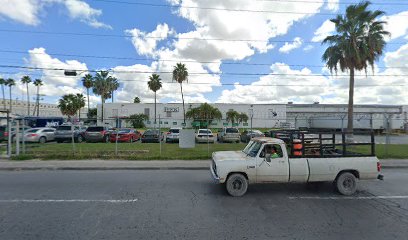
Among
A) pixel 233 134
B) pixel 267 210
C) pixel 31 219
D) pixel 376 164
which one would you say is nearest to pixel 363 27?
pixel 233 134

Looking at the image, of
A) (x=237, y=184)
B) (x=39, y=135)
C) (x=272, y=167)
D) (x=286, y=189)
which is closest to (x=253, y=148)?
(x=272, y=167)

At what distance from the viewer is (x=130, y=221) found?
479 centimetres

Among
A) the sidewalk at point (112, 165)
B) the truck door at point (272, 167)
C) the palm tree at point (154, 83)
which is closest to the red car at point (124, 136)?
the sidewalk at point (112, 165)

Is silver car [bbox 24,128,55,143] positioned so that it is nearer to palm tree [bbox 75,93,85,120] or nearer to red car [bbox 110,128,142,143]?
red car [bbox 110,128,142,143]

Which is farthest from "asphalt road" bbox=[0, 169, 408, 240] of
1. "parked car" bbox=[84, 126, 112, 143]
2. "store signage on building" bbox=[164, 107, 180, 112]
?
"store signage on building" bbox=[164, 107, 180, 112]

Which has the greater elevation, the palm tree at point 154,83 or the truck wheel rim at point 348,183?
the palm tree at point 154,83

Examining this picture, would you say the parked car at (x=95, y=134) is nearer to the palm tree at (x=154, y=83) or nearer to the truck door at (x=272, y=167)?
the truck door at (x=272, y=167)

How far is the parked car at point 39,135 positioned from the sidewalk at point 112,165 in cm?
952

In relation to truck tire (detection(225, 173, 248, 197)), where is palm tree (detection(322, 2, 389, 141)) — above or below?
above

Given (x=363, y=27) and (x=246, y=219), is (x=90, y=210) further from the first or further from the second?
(x=363, y=27)

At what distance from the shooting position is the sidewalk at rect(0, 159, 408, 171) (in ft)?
35.2

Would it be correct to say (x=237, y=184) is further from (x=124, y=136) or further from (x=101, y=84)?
(x=101, y=84)

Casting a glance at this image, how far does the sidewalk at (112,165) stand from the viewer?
422 inches

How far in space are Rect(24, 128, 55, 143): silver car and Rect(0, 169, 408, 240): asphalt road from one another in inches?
572
